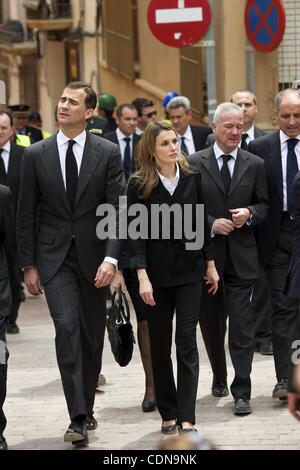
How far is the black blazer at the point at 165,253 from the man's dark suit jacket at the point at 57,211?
184 millimetres

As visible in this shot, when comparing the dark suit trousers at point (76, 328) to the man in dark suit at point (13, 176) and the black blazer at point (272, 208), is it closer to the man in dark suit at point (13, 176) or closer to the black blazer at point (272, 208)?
the black blazer at point (272, 208)

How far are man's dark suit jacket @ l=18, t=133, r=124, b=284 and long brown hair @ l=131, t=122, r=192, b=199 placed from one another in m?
0.24

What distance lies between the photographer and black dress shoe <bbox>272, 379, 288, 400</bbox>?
902 centimetres

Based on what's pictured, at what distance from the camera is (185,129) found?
12820mm

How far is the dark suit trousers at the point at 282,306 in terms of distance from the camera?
9141 millimetres

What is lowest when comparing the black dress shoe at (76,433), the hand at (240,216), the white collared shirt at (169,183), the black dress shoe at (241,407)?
the black dress shoe at (241,407)

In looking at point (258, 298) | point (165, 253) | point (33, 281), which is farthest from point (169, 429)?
point (258, 298)

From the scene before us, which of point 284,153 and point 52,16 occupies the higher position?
point 284,153

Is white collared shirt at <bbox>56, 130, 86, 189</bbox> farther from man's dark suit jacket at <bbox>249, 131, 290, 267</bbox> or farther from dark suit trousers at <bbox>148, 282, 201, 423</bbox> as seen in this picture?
man's dark suit jacket at <bbox>249, 131, 290, 267</bbox>

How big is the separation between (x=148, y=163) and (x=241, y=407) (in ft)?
5.79

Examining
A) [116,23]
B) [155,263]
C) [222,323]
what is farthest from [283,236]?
[116,23]

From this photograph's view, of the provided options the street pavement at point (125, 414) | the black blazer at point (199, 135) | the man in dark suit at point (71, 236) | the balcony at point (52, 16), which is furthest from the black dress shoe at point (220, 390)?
the balcony at point (52, 16)

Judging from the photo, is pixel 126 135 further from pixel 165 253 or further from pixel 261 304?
pixel 165 253

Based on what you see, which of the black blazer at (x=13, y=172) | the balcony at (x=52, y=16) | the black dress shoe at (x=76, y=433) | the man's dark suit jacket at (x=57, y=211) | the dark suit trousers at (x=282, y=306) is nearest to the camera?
the black dress shoe at (x=76, y=433)
